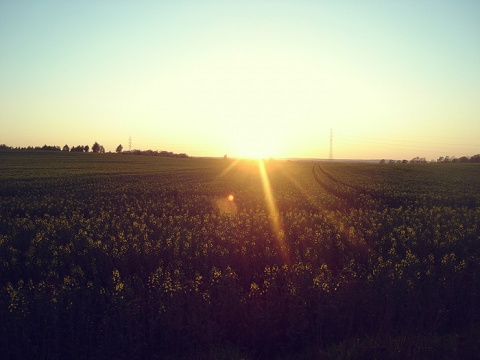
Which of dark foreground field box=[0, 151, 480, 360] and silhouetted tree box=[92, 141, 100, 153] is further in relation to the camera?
silhouetted tree box=[92, 141, 100, 153]

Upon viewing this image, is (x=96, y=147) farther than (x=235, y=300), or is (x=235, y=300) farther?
(x=96, y=147)

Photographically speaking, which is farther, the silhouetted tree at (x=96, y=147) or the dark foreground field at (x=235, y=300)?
the silhouetted tree at (x=96, y=147)

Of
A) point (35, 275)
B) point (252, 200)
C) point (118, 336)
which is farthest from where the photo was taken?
point (252, 200)

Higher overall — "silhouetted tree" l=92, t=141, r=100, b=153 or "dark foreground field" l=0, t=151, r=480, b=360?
"silhouetted tree" l=92, t=141, r=100, b=153

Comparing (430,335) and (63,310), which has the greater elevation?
(63,310)

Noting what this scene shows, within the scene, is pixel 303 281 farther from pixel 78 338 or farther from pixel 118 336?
pixel 78 338

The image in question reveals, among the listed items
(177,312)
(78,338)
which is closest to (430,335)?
(177,312)

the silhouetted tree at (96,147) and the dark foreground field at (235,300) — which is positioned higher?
the silhouetted tree at (96,147)

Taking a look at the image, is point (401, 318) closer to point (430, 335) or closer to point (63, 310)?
point (430, 335)

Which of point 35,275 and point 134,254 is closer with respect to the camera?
point 35,275

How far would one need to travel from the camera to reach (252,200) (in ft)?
70.0

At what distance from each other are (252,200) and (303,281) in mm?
14417

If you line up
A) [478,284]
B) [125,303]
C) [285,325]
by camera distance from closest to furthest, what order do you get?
[125,303] < [285,325] < [478,284]

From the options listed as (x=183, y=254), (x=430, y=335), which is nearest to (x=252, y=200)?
(x=183, y=254)
